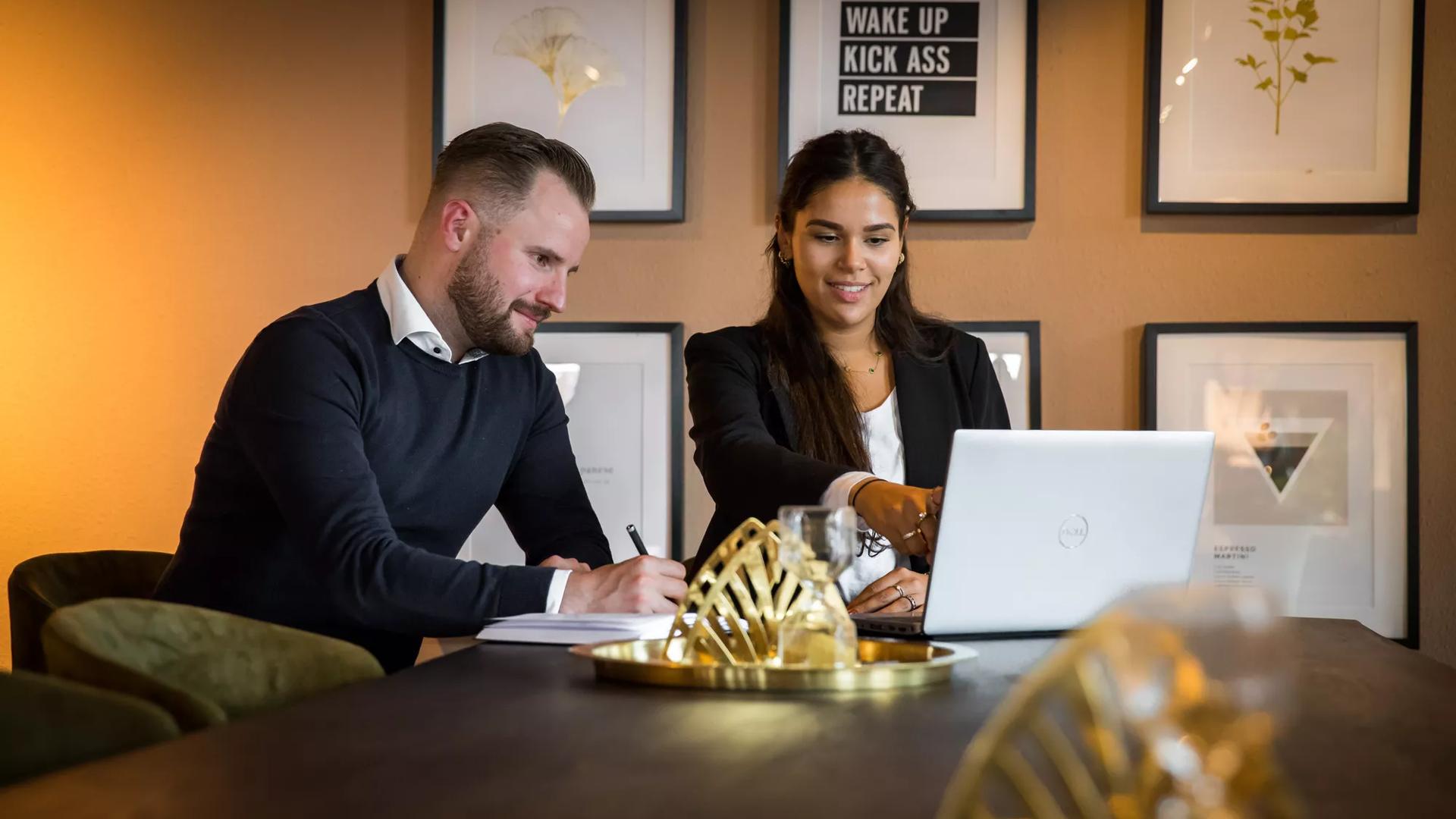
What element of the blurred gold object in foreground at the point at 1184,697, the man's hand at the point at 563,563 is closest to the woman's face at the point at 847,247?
the man's hand at the point at 563,563

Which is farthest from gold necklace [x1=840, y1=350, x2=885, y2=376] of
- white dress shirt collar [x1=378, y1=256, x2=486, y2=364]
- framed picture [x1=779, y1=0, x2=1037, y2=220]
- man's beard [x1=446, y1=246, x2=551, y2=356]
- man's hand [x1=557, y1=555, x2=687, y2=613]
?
man's hand [x1=557, y1=555, x2=687, y2=613]

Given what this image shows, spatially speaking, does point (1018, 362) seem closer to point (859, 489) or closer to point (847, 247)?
point (847, 247)

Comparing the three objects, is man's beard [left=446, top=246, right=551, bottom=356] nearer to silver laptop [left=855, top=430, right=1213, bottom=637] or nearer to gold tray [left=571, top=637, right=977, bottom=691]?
silver laptop [left=855, top=430, right=1213, bottom=637]

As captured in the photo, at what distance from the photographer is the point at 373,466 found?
213cm

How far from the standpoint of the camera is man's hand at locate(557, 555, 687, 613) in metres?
1.70

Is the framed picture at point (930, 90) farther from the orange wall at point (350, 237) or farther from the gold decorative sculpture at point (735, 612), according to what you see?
the gold decorative sculpture at point (735, 612)

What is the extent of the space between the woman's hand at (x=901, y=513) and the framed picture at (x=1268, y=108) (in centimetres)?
143

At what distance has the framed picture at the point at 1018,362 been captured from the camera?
9.66 ft

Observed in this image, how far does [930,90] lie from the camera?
2996mm

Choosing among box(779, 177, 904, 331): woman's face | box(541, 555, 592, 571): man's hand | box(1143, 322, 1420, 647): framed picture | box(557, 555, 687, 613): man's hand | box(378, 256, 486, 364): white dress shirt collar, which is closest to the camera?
box(557, 555, 687, 613): man's hand

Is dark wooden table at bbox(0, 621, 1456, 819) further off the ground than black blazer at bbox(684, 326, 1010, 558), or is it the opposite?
black blazer at bbox(684, 326, 1010, 558)

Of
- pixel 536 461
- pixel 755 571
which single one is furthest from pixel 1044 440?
pixel 536 461

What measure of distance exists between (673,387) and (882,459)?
0.67 metres

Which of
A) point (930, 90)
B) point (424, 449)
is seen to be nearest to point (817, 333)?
point (930, 90)
